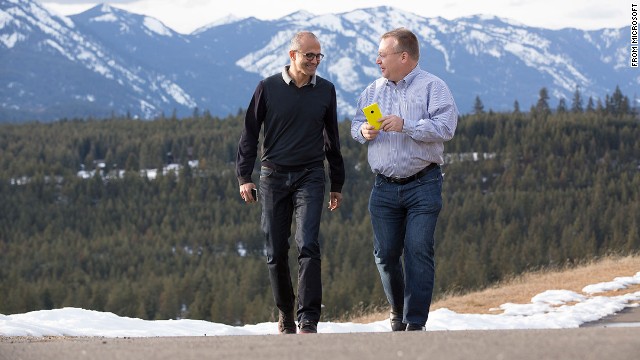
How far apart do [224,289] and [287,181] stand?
11281 centimetres

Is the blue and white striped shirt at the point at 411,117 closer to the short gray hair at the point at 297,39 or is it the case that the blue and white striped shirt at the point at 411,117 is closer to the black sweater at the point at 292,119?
the black sweater at the point at 292,119

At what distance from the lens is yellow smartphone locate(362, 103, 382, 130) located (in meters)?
8.36

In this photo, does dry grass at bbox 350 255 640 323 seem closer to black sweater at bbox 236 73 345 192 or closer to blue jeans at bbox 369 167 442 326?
blue jeans at bbox 369 167 442 326

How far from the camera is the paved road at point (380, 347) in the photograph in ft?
18.6

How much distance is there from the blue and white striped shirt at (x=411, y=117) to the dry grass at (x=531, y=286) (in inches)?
259

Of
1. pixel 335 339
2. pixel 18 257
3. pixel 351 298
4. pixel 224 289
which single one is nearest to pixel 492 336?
pixel 335 339

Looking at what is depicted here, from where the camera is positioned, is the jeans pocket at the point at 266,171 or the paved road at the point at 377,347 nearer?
the paved road at the point at 377,347

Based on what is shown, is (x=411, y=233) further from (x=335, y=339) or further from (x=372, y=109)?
(x=335, y=339)

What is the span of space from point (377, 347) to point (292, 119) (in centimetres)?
320

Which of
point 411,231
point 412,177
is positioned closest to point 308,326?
point 411,231

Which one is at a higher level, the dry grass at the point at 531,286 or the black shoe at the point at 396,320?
the black shoe at the point at 396,320

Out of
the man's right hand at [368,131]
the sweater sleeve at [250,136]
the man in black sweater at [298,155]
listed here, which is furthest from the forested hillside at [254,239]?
the man's right hand at [368,131]

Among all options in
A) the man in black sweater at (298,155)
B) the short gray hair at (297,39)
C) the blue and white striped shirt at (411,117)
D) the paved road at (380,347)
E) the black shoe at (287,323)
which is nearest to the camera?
the paved road at (380,347)

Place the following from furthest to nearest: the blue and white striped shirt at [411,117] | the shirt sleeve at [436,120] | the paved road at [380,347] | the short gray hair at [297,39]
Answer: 1. the short gray hair at [297,39]
2. the blue and white striped shirt at [411,117]
3. the shirt sleeve at [436,120]
4. the paved road at [380,347]
